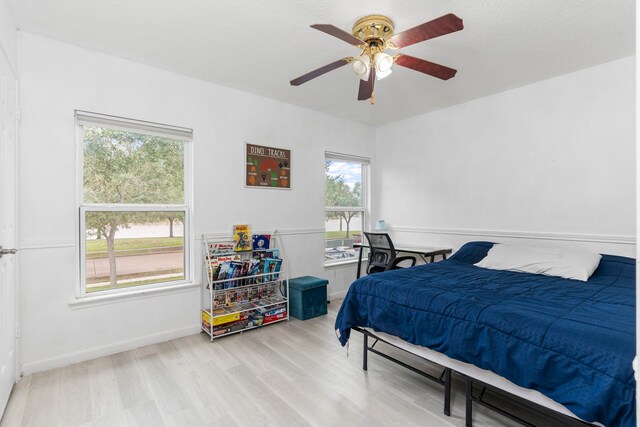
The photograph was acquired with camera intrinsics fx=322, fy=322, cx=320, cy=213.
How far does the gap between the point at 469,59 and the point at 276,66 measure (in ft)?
5.44

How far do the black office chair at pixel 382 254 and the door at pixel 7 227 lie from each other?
3.10 meters

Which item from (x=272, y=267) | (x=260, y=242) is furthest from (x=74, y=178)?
(x=272, y=267)

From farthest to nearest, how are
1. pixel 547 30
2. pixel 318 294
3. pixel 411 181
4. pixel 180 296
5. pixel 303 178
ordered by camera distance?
pixel 411 181 → pixel 303 178 → pixel 318 294 → pixel 180 296 → pixel 547 30

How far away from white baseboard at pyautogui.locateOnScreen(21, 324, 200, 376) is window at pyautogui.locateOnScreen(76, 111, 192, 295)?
0.45m

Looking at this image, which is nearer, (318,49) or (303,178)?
(318,49)

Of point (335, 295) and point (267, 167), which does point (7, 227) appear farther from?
point (335, 295)

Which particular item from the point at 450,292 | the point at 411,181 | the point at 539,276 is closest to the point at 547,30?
the point at 539,276

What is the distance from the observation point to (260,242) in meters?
3.50

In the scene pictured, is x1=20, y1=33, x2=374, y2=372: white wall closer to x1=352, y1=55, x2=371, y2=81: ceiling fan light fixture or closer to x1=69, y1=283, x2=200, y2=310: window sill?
x1=69, y1=283, x2=200, y2=310: window sill

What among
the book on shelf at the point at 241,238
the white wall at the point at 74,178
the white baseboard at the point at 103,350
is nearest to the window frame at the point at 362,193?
the white wall at the point at 74,178

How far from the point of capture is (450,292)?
6.64 ft

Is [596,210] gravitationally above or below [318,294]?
above

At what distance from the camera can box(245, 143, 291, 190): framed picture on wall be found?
137 inches

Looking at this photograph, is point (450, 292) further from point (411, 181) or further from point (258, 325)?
point (411, 181)
